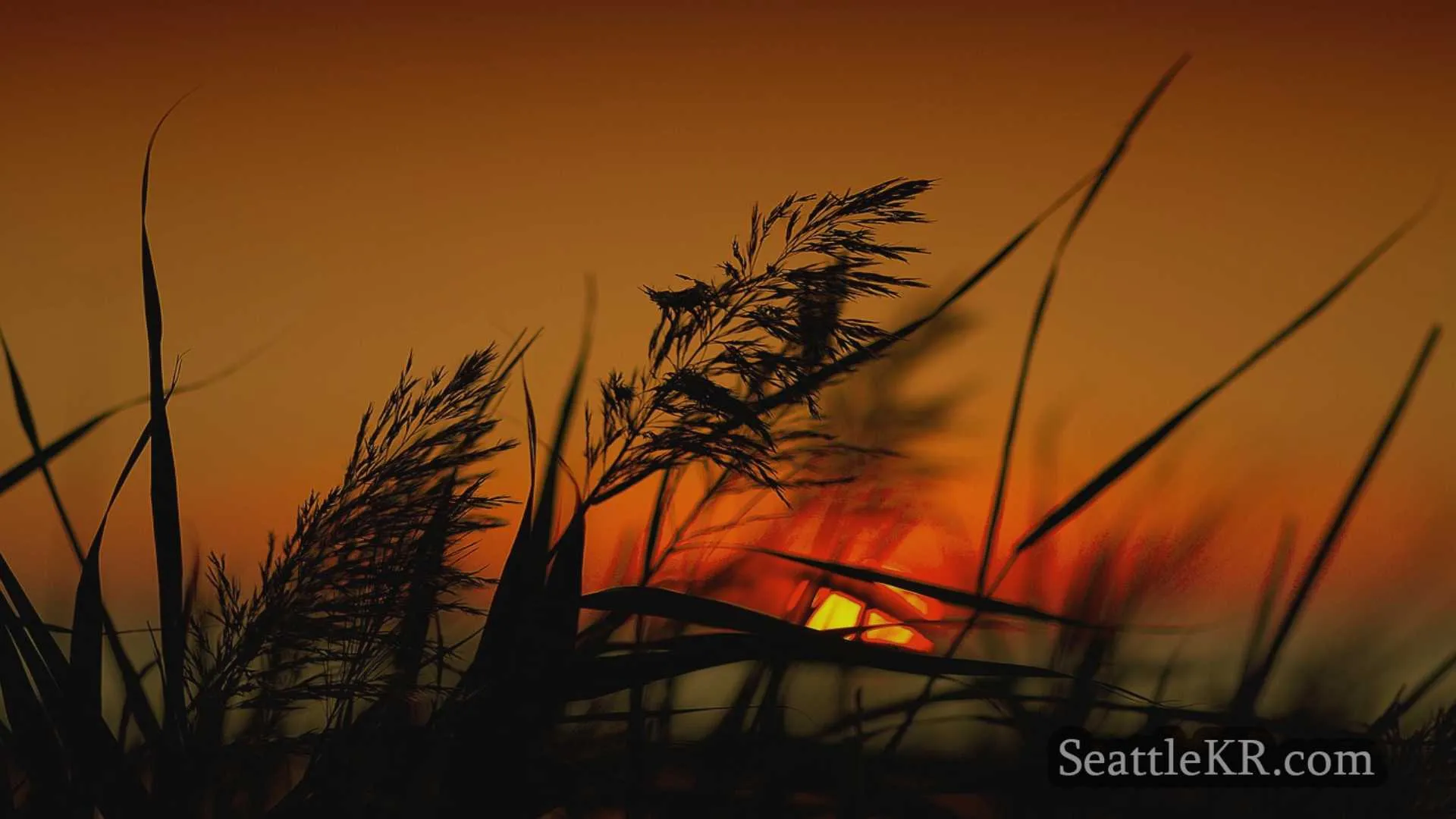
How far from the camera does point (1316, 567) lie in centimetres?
60

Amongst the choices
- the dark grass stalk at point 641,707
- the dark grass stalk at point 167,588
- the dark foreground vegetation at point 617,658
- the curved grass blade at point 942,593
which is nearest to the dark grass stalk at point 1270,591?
the dark foreground vegetation at point 617,658

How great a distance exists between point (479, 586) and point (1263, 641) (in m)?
0.49

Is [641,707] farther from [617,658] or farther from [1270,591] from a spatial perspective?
[1270,591]

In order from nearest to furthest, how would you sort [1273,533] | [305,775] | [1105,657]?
[305,775] < [1105,657] < [1273,533]

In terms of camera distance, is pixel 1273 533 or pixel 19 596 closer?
pixel 19 596

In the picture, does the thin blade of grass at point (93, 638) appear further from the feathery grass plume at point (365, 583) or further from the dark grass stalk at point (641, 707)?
the dark grass stalk at point (641, 707)

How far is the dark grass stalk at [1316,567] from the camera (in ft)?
1.97

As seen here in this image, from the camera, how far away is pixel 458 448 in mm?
629

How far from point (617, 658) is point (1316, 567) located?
1.27 ft

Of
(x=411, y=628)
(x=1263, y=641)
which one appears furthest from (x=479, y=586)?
(x=1263, y=641)

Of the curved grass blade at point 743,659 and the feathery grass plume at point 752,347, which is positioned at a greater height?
the feathery grass plume at point 752,347

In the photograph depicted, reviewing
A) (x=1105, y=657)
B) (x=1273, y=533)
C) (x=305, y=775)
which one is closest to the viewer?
(x=305, y=775)

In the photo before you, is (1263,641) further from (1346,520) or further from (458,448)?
(458,448)

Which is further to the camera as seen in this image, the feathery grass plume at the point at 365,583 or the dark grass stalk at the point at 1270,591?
the dark grass stalk at the point at 1270,591
